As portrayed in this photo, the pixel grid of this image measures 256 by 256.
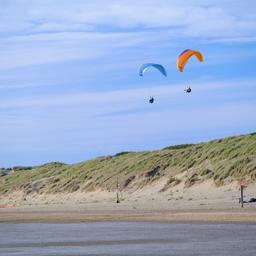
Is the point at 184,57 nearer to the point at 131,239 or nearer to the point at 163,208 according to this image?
the point at 163,208

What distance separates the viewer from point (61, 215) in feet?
131

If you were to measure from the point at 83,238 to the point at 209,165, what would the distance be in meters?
26.8

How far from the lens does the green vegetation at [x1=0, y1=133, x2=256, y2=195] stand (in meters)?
48.5

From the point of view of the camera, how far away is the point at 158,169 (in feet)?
187

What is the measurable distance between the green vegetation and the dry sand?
1065 mm

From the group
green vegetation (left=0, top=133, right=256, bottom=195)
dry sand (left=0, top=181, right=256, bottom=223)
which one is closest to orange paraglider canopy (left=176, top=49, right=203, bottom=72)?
dry sand (left=0, top=181, right=256, bottom=223)

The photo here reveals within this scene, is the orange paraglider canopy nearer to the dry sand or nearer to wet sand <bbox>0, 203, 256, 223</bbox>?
the dry sand

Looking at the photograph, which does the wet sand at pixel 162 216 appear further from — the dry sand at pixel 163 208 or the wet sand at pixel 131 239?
the wet sand at pixel 131 239

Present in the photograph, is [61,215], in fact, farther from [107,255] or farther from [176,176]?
[107,255]

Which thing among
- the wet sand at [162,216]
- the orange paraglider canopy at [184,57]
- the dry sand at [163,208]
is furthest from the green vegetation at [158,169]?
the wet sand at [162,216]

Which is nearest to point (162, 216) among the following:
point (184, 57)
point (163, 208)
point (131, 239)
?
point (163, 208)

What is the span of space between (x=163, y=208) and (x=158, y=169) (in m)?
16.7

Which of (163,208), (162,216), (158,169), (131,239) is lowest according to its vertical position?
(131,239)

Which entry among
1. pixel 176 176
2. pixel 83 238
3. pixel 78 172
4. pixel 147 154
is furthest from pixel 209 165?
pixel 83 238
